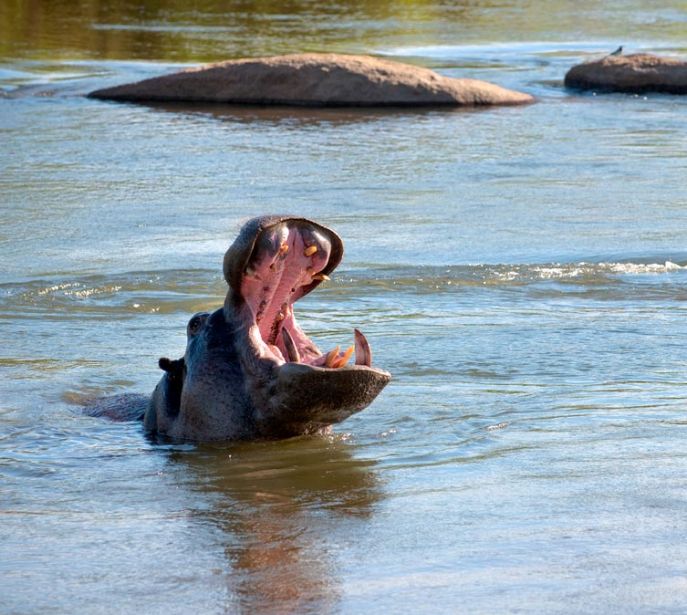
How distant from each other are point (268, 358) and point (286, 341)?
0.51 feet

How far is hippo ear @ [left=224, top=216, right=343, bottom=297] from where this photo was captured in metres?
4.52

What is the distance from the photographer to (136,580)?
369 cm

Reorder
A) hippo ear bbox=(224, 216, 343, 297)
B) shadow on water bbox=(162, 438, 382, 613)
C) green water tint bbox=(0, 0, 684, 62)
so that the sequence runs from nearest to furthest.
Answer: shadow on water bbox=(162, 438, 382, 613), hippo ear bbox=(224, 216, 343, 297), green water tint bbox=(0, 0, 684, 62)

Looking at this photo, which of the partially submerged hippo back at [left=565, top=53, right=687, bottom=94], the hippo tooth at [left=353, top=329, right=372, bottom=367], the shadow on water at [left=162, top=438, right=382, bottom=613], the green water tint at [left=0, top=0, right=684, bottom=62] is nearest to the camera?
the shadow on water at [left=162, top=438, right=382, bottom=613]

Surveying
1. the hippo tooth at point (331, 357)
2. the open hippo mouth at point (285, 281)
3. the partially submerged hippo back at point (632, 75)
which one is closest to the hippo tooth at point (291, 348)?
the open hippo mouth at point (285, 281)

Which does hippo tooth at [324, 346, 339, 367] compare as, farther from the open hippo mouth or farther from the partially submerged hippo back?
the partially submerged hippo back

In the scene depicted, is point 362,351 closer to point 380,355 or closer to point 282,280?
point 282,280

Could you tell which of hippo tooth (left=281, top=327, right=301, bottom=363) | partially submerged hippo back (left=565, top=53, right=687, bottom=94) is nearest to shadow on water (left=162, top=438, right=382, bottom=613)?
hippo tooth (left=281, top=327, right=301, bottom=363)

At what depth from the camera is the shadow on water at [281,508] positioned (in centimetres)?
360

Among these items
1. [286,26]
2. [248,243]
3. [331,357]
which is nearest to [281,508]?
[331,357]

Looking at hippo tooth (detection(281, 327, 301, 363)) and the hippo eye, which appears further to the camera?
the hippo eye

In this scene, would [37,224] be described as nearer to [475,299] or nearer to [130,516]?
[475,299]

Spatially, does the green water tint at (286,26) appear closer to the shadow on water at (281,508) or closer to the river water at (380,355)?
the river water at (380,355)

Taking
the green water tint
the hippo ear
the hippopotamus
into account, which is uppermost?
the green water tint
